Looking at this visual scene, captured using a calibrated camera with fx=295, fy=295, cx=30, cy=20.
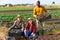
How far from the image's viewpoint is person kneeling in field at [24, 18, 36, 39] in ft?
39.0

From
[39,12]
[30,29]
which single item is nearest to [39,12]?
[39,12]

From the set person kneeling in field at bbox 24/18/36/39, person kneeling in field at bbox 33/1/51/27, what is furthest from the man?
person kneeling in field at bbox 24/18/36/39

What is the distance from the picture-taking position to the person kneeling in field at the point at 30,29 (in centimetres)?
1188

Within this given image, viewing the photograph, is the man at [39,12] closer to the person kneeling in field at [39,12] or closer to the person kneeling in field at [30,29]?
the person kneeling in field at [39,12]

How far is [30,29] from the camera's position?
39.6ft

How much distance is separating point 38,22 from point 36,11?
22.1 inches

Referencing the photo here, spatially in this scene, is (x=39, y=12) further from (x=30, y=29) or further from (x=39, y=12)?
(x=30, y=29)

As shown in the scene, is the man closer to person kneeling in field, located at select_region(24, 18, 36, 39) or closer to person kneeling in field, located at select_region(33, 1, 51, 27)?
person kneeling in field, located at select_region(33, 1, 51, 27)

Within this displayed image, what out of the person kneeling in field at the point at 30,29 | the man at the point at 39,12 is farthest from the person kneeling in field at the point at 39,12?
the person kneeling in field at the point at 30,29

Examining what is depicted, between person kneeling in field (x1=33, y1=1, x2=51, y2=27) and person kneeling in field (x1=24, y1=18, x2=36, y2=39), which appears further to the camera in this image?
person kneeling in field (x1=33, y1=1, x2=51, y2=27)

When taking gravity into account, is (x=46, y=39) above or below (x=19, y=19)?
below

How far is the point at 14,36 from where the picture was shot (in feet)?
38.9

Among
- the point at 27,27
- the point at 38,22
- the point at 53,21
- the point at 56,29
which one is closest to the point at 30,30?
the point at 27,27

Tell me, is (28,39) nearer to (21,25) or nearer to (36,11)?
(21,25)
